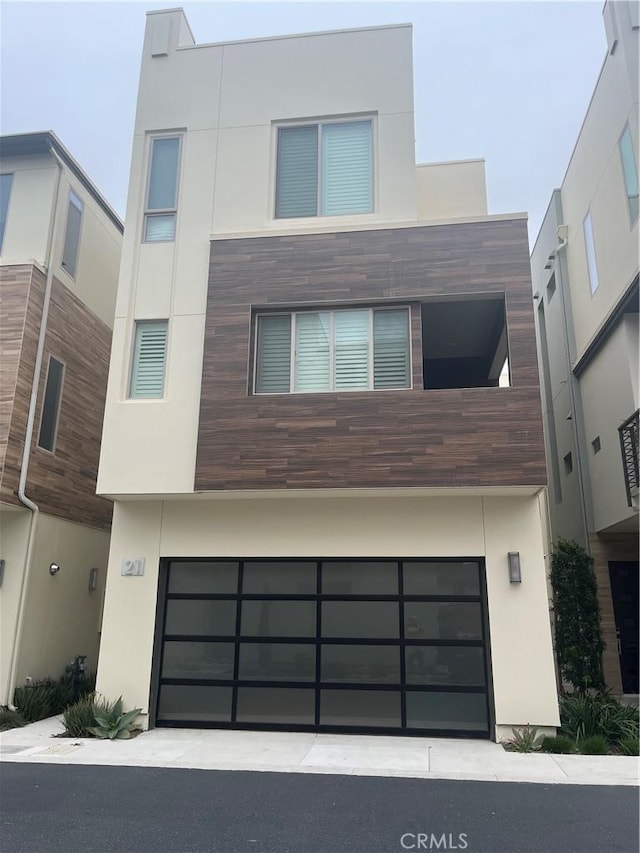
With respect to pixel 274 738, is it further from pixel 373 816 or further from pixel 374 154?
pixel 374 154

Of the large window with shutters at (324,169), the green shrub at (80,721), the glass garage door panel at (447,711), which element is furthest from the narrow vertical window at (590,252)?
the green shrub at (80,721)

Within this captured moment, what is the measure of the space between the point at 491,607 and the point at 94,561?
24.3 feet

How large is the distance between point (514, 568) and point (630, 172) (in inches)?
257

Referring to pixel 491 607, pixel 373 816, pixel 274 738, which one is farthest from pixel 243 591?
pixel 373 816

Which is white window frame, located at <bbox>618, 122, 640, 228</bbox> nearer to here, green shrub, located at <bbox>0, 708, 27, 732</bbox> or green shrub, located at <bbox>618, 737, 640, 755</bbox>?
green shrub, located at <bbox>618, 737, 640, 755</bbox>

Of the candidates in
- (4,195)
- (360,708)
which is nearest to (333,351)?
(360,708)

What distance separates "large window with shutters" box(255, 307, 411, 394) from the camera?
837 centimetres

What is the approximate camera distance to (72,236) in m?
11.4

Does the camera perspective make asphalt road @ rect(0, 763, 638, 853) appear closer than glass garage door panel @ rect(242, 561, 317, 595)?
Yes

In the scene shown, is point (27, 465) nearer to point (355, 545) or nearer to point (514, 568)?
point (355, 545)

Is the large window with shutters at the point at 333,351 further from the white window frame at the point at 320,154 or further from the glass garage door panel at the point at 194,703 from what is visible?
the glass garage door panel at the point at 194,703

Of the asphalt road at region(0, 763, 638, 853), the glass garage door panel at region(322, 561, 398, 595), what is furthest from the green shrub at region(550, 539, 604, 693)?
the asphalt road at region(0, 763, 638, 853)

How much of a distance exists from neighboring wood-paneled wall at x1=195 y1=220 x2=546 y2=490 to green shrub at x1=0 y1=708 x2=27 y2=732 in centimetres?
427

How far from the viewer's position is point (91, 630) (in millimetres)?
11164
